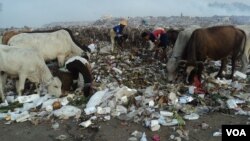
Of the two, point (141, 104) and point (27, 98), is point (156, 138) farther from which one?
point (27, 98)

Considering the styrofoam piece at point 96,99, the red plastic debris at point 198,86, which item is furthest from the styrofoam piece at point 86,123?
the red plastic debris at point 198,86

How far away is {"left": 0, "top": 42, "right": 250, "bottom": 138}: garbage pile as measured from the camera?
26.0 ft

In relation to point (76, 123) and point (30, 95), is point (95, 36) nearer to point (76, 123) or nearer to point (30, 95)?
point (30, 95)

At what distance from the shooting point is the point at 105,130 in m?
7.52

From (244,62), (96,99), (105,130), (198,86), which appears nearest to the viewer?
(105,130)

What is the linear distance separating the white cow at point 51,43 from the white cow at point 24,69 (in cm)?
151

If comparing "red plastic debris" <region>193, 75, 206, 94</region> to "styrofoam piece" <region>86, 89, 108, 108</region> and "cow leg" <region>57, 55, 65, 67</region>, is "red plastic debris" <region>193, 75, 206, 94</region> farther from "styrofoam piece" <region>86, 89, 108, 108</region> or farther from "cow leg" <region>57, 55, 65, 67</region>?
"cow leg" <region>57, 55, 65, 67</region>

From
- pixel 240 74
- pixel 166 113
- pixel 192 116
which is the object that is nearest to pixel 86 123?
pixel 166 113

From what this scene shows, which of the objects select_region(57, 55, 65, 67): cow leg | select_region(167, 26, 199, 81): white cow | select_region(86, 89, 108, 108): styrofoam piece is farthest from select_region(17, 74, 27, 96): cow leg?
select_region(167, 26, 199, 81): white cow

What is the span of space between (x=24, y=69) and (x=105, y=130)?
10.1 feet

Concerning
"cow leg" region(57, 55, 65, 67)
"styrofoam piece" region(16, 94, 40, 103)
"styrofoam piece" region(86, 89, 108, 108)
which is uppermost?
"cow leg" region(57, 55, 65, 67)

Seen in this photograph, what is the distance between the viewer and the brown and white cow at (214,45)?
10539mm

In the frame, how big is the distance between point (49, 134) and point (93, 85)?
2.71 metres

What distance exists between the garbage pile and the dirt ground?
0.14 metres
